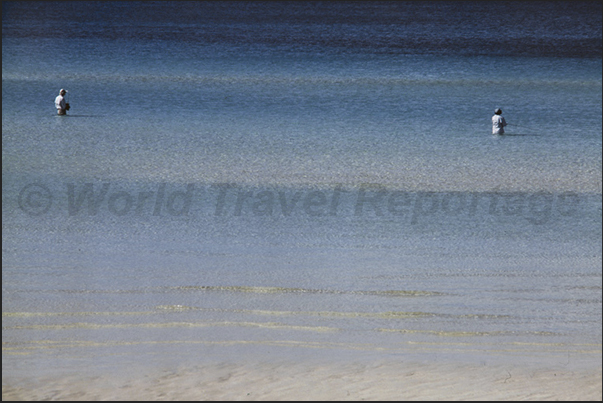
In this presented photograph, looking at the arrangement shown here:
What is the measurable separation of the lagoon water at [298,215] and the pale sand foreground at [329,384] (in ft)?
0.80

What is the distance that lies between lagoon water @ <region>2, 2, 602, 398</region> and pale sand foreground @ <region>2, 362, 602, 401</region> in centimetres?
24

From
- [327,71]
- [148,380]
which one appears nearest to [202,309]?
[148,380]

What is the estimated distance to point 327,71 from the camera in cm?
2273

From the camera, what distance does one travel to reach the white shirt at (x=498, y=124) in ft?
48.1

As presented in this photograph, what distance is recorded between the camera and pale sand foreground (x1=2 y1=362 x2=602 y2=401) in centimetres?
523

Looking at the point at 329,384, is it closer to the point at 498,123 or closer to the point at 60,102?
the point at 498,123

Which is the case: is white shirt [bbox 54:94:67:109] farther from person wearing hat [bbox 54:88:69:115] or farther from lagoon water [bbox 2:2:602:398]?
lagoon water [bbox 2:2:602:398]

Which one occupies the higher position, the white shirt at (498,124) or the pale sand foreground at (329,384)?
the white shirt at (498,124)

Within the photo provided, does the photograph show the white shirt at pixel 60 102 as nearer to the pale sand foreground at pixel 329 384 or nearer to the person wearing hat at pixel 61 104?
the person wearing hat at pixel 61 104

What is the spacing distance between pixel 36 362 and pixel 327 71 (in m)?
17.8

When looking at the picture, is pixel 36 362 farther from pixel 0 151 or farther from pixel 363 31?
pixel 363 31

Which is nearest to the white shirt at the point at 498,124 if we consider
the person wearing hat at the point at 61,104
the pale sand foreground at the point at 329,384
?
the person wearing hat at the point at 61,104

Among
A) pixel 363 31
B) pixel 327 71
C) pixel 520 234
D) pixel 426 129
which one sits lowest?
pixel 520 234

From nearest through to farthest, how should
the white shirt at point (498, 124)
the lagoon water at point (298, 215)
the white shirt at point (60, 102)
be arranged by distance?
the lagoon water at point (298, 215)
the white shirt at point (498, 124)
the white shirt at point (60, 102)
